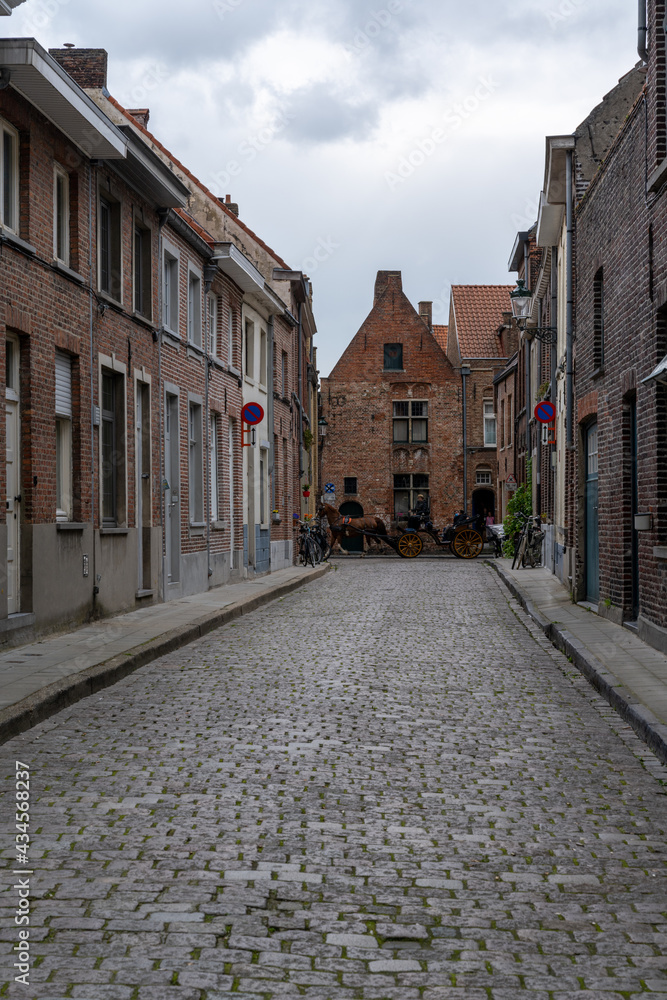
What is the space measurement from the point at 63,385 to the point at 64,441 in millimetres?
647

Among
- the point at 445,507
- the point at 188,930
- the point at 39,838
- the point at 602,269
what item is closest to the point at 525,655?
the point at 602,269

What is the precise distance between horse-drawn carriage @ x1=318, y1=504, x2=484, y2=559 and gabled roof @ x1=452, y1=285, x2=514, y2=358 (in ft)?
49.6

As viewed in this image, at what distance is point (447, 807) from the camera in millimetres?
5191

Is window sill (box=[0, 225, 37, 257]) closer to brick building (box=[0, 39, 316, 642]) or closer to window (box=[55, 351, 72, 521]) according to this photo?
brick building (box=[0, 39, 316, 642])

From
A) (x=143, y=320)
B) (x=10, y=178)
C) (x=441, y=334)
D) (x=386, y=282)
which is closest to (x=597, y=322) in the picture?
(x=143, y=320)

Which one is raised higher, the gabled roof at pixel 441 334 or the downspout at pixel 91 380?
the gabled roof at pixel 441 334

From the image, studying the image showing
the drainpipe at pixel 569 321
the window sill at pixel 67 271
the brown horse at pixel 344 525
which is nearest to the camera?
the window sill at pixel 67 271

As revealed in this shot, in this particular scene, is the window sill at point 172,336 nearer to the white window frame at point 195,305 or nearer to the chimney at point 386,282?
the white window frame at point 195,305

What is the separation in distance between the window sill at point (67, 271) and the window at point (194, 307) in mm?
6338

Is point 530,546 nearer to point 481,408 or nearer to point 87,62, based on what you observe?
point 87,62

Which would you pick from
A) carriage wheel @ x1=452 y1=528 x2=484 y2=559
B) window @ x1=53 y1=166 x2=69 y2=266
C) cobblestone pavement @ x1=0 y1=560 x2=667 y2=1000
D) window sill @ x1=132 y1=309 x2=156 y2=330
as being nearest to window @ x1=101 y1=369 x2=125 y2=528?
window sill @ x1=132 y1=309 x2=156 y2=330

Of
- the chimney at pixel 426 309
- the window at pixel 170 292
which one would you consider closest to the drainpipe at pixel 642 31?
the window at pixel 170 292

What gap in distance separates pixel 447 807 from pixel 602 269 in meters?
10.1

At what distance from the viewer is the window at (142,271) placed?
15.5m
